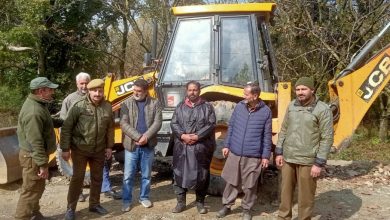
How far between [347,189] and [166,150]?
2.82 metres

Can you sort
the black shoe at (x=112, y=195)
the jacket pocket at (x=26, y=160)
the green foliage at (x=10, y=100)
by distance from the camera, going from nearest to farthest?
the jacket pocket at (x=26, y=160), the black shoe at (x=112, y=195), the green foliage at (x=10, y=100)

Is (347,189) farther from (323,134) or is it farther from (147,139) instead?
(147,139)

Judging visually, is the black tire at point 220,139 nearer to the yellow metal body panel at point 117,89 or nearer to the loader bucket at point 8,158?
the yellow metal body panel at point 117,89

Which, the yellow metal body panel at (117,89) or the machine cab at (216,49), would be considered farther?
the yellow metal body panel at (117,89)

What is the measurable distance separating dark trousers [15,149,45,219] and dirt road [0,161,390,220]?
585 mm

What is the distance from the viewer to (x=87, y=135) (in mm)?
5230

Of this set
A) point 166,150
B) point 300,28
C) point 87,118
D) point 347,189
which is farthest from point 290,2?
point 87,118

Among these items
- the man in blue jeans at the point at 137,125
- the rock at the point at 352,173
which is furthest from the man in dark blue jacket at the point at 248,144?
the rock at the point at 352,173

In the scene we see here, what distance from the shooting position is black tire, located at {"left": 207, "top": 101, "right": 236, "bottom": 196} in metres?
5.77

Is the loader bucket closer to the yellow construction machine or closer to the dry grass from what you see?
the yellow construction machine

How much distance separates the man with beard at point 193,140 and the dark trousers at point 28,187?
1613mm

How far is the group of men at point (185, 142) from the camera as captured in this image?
482 centimetres

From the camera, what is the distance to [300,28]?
495 inches

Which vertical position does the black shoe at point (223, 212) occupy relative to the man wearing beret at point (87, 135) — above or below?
below
